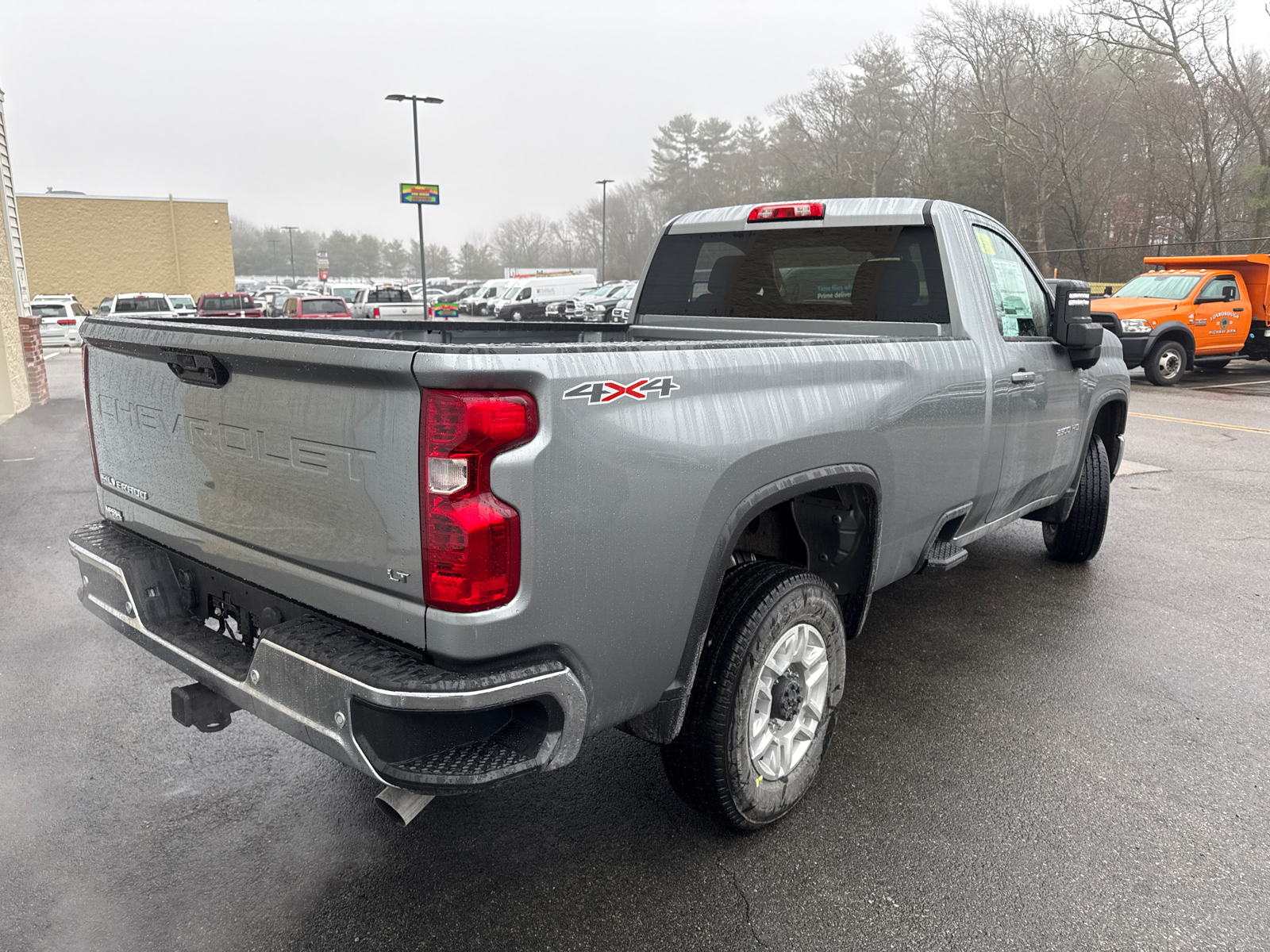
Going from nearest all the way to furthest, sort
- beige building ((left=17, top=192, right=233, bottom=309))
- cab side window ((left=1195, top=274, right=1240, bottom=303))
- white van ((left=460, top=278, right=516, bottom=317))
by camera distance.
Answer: cab side window ((left=1195, top=274, right=1240, bottom=303)), white van ((left=460, top=278, right=516, bottom=317)), beige building ((left=17, top=192, right=233, bottom=309))

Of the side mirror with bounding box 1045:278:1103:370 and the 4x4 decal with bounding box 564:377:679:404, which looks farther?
the side mirror with bounding box 1045:278:1103:370

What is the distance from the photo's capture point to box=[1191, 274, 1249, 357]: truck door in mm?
15820

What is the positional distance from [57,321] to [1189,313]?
32005 millimetres

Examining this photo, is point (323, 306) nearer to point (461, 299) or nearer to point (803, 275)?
point (803, 275)

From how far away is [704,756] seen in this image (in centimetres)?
255

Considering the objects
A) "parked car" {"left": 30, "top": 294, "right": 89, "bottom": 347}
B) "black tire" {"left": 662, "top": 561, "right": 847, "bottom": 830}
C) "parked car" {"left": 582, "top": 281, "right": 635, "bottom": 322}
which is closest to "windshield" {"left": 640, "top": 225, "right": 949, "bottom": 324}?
"black tire" {"left": 662, "top": 561, "right": 847, "bottom": 830}

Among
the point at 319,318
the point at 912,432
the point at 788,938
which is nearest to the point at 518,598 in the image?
the point at 788,938

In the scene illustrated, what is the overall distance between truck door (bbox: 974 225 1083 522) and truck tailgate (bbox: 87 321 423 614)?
8.95 ft

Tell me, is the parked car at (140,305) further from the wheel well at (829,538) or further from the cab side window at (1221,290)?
the wheel well at (829,538)

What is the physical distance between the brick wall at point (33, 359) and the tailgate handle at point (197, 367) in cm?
1307

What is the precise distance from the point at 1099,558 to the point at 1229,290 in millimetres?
13465

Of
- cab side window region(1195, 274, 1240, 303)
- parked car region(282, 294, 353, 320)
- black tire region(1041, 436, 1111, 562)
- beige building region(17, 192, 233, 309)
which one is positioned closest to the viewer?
black tire region(1041, 436, 1111, 562)

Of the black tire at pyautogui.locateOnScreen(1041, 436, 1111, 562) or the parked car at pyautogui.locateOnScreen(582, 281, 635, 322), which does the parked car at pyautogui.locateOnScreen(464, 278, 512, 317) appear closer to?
the parked car at pyautogui.locateOnScreen(582, 281, 635, 322)

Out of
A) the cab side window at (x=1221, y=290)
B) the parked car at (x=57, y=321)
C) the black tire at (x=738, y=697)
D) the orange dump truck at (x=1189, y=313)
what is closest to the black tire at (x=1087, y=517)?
the black tire at (x=738, y=697)
